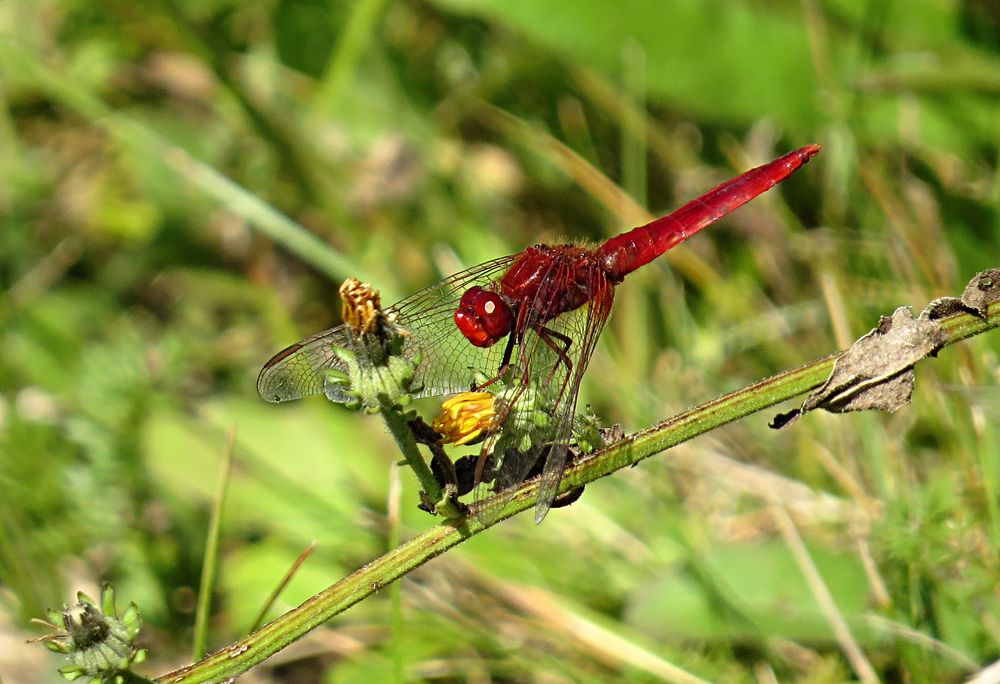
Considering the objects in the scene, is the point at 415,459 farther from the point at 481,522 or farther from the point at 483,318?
the point at 483,318

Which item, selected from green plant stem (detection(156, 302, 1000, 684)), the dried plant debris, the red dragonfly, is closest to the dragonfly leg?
the red dragonfly

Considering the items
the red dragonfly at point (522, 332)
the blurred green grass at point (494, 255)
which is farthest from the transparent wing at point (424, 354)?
the blurred green grass at point (494, 255)

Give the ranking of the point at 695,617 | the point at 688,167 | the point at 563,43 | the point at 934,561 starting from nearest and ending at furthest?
the point at 934,561, the point at 695,617, the point at 563,43, the point at 688,167

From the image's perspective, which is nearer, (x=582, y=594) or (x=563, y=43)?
(x=582, y=594)

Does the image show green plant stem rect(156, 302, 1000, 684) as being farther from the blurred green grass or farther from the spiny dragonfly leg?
the blurred green grass

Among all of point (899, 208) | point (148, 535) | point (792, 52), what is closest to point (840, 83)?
point (792, 52)

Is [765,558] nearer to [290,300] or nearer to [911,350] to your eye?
[911,350]

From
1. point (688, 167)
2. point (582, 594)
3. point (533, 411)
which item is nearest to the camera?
point (533, 411)
